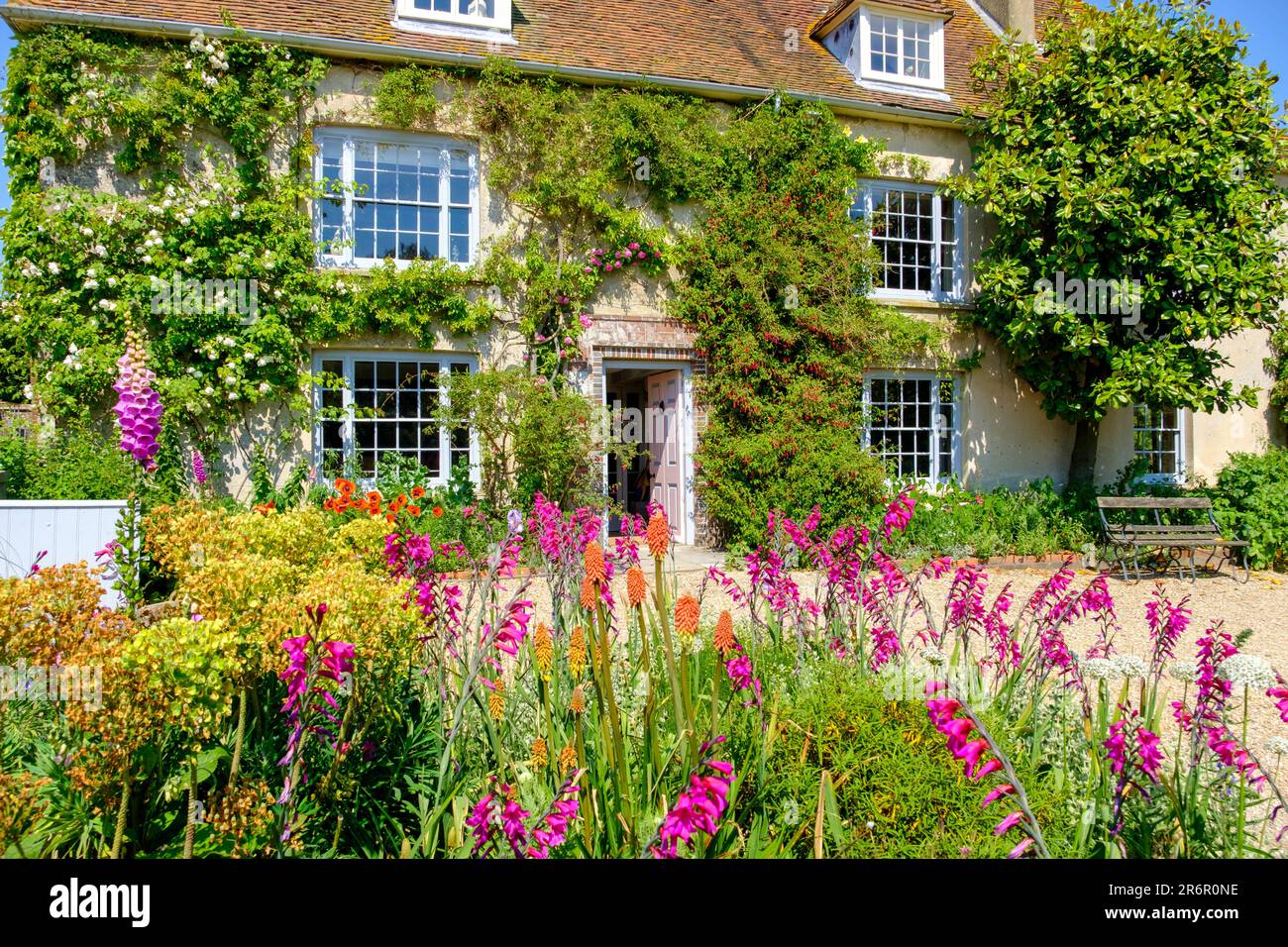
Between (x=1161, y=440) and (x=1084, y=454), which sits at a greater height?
(x=1161, y=440)

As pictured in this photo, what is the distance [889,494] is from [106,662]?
1022 centimetres

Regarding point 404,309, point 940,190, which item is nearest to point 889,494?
point 940,190

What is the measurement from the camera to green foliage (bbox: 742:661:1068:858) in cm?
252

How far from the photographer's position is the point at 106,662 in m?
2.00

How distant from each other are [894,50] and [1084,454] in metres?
6.74

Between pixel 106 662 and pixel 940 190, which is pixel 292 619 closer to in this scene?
pixel 106 662

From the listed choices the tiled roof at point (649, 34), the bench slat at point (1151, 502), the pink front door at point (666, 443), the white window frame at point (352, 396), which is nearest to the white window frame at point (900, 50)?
the tiled roof at point (649, 34)

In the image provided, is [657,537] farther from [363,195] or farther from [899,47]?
[899,47]

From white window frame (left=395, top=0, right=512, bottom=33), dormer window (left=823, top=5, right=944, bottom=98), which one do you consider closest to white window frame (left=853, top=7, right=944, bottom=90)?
dormer window (left=823, top=5, right=944, bottom=98)

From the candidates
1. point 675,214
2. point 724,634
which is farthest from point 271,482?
point 724,634

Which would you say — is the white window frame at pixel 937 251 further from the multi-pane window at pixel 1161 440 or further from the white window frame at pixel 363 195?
the white window frame at pixel 363 195

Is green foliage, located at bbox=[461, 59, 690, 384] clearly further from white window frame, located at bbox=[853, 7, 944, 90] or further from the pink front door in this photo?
white window frame, located at bbox=[853, 7, 944, 90]

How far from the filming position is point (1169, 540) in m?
9.91

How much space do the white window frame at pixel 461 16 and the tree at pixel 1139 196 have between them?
6.58 m
